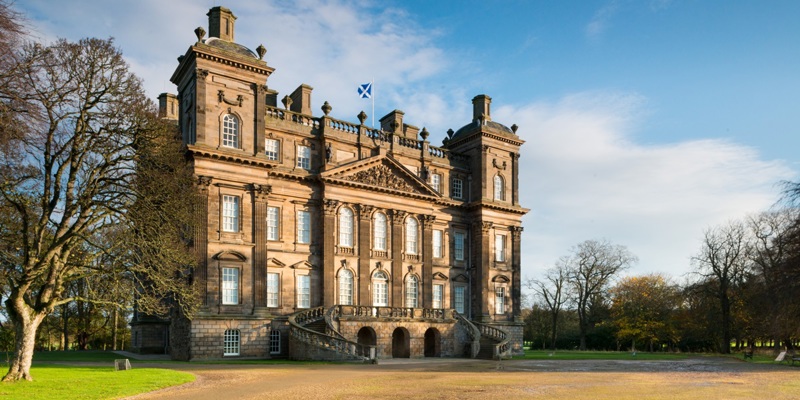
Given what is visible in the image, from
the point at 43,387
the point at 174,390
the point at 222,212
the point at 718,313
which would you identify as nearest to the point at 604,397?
the point at 174,390

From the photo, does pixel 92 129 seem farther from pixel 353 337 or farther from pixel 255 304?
pixel 353 337

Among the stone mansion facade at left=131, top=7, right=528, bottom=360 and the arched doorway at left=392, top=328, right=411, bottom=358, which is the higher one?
the stone mansion facade at left=131, top=7, right=528, bottom=360

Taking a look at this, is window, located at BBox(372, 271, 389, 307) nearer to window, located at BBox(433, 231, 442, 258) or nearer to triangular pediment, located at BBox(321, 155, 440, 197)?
window, located at BBox(433, 231, 442, 258)

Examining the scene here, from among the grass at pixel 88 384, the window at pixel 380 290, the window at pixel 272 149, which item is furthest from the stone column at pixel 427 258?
the grass at pixel 88 384

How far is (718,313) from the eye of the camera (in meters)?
56.7

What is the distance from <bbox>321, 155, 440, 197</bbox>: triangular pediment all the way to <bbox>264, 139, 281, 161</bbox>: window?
322 centimetres

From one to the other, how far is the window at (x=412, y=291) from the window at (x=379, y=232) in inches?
128

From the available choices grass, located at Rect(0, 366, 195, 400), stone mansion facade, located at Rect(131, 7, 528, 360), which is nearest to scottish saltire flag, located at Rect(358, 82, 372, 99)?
stone mansion facade, located at Rect(131, 7, 528, 360)

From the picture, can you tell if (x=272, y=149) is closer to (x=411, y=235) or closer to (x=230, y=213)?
(x=230, y=213)

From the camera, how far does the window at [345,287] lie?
43.6m

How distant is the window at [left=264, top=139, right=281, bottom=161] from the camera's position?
41375 mm

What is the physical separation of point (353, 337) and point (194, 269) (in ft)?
32.8

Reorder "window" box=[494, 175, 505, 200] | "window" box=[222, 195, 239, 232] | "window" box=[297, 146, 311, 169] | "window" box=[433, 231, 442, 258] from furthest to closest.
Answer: "window" box=[494, 175, 505, 200] → "window" box=[433, 231, 442, 258] → "window" box=[297, 146, 311, 169] → "window" box=[222, 195, 239, 232]

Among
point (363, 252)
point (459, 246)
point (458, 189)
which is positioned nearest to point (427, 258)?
point (459, 246)
